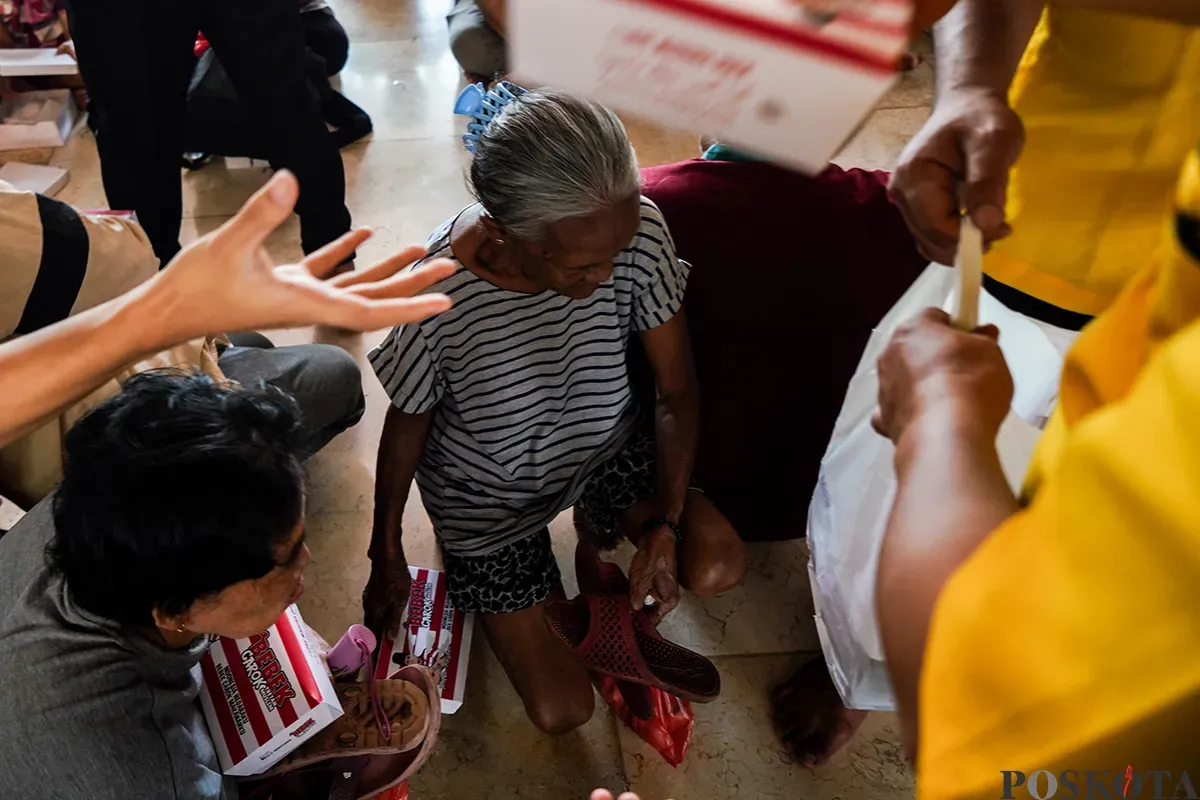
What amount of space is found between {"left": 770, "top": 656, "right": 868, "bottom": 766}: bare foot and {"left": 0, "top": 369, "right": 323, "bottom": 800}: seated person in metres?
0.85

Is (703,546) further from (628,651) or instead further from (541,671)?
(541,671)

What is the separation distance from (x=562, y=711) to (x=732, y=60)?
116 centimetres

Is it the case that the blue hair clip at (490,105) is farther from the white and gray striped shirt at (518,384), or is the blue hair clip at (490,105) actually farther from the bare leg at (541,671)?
the bare leg at (541,671)

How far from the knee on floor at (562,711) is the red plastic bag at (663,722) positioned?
5 cm

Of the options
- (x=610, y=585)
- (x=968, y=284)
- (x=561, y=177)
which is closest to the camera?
(x=968, y=284)

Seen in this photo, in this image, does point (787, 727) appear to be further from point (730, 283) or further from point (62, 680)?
point (62, 680)

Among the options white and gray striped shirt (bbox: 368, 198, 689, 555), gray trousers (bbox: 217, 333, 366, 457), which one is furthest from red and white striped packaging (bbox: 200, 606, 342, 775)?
gray trousers (bbox: 217, 333, 366, 457)

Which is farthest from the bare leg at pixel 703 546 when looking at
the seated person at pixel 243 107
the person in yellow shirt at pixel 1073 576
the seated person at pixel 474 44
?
the seated person at pixel 474 44

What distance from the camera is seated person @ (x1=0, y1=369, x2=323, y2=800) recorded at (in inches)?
33.8

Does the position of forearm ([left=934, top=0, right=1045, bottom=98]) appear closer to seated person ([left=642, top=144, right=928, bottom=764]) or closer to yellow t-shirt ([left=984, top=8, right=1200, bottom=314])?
yellow t-shirt ([left=984, top=8, right=1200, bottom=314])

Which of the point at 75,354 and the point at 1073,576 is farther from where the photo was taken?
the point at 75,354

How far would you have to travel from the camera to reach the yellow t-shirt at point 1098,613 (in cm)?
33

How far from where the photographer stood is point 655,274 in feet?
3.96

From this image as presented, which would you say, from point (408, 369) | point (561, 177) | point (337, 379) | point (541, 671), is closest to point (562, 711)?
point (541, 671)
